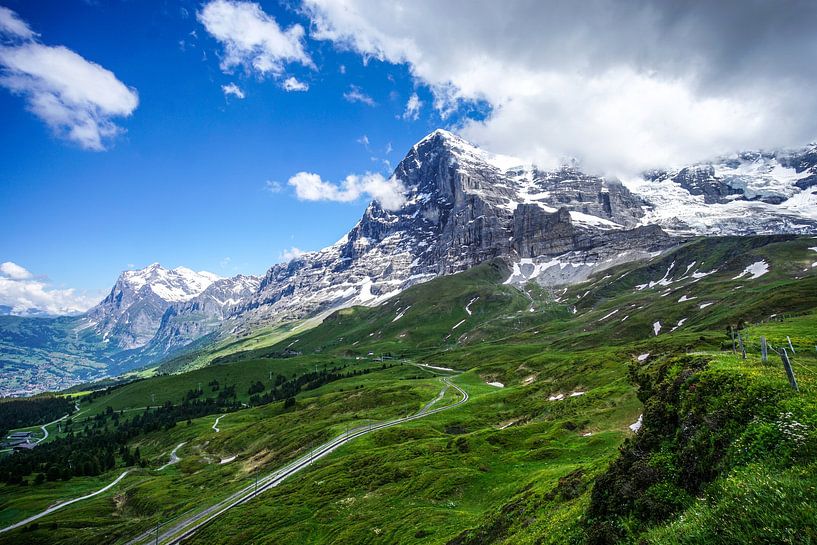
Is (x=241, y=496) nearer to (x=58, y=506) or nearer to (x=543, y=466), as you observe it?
(x=543, y=466)

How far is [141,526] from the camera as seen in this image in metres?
93.3

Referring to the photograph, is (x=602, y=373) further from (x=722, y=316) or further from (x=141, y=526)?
(x=141, y=526)

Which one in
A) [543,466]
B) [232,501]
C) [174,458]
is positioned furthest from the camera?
[174,458]

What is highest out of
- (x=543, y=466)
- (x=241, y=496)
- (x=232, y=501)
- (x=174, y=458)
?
(x=543, y=466)

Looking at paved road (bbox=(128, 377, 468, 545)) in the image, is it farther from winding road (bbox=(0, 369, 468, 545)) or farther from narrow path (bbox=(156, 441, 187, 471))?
narrow path (bbox=(156, 441, 187, 471))

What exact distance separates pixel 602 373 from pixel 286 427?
112347 mm

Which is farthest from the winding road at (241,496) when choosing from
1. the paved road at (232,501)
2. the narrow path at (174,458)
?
the narrow path at (174,458)

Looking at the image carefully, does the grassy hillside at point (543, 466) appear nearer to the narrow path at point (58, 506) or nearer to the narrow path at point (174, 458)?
the narrow path at point (174, 458)

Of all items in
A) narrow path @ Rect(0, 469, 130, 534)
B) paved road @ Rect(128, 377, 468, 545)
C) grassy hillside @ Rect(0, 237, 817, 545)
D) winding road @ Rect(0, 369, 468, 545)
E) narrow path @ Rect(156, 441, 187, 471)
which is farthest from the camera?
narrow path @ Rect(156, 441, 187, 471)

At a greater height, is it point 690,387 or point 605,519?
point 690,387

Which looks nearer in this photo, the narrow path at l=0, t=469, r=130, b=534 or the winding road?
the winding road

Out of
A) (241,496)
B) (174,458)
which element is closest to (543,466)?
(241,496)

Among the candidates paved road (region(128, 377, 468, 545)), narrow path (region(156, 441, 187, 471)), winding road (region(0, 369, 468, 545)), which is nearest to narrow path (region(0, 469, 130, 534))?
winding road (region(0, 369, 468, 545))

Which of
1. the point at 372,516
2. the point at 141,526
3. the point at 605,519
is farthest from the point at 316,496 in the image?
the point at 605,519
